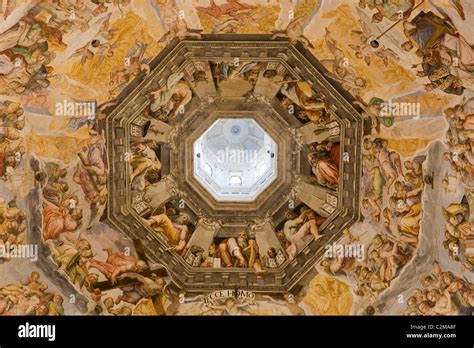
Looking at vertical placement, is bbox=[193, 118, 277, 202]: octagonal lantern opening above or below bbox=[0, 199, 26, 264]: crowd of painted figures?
above

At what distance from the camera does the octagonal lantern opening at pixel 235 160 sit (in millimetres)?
20234

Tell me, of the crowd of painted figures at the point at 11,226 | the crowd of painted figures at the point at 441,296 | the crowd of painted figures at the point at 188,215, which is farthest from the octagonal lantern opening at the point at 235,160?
the crowd of painted figures at the point at 441,296

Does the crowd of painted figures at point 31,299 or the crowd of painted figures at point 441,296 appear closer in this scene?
the crowd of painted figures at point 441,296

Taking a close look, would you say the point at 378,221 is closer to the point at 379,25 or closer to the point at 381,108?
the point at 381,108

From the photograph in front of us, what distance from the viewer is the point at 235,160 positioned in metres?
22.4

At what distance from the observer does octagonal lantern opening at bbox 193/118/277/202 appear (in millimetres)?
20234

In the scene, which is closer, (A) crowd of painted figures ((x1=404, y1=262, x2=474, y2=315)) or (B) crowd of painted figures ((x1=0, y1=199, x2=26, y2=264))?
(A) crowd of painted figures ((x1=404, y1=262, x2=474, y2=315))

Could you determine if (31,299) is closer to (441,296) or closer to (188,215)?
(188,215)

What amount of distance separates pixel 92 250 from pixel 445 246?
868 cm

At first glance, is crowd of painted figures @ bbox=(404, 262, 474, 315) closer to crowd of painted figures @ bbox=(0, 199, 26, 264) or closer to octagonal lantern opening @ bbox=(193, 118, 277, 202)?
octagonal lantern opening @ bbox=(193, 118, 277, 202)

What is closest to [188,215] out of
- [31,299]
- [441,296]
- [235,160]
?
[235,160]

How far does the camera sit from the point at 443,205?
18.1 metres

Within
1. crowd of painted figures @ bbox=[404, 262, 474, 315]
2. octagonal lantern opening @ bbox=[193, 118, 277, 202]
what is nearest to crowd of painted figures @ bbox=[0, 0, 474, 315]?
crowd of painted figures @ bbox=[404, 262, 474, 315]

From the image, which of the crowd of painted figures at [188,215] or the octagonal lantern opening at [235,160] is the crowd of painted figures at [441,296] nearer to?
the crowd of painted figures at [188,215]
